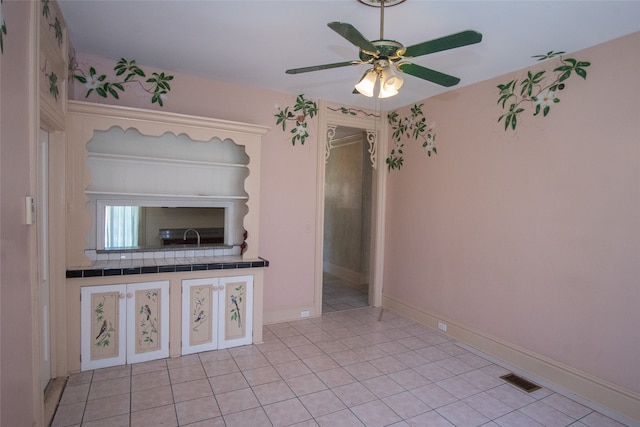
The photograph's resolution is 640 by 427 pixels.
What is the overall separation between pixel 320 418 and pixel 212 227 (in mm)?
2121

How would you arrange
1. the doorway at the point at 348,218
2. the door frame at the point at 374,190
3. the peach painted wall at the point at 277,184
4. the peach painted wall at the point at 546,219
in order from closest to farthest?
the peach painted wall at the point at 546,219 < the peach painted wall at the point at 277,184 < the door frame at the point at 374,190 < the doorway at the point at 348,218

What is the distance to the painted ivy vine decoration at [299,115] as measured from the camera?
399cm

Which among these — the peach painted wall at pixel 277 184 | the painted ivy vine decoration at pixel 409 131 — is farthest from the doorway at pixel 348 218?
the peach painted wall at pixel 277 184

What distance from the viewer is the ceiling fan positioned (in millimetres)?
1625

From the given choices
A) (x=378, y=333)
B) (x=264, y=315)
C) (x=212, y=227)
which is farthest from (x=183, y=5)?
(x=378, y=333)

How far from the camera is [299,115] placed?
4082 millimetres

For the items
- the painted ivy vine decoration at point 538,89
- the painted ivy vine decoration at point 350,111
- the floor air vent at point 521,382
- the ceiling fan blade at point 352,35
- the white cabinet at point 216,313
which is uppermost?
the painted ivy vine decoration at point 350,111

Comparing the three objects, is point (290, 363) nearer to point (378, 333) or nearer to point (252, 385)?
point (252, 385)

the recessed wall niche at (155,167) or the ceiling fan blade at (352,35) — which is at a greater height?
the ceiling fan blade at (352,35)

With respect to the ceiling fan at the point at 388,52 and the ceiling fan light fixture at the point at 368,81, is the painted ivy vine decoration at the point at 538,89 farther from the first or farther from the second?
the ceiling fan light fixture at the point at 368,81

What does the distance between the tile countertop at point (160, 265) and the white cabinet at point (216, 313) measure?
131 millimetres

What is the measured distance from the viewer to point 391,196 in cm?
455

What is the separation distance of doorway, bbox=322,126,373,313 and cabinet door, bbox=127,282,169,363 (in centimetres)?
258

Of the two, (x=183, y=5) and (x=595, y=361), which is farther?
(x=595, y=361)
